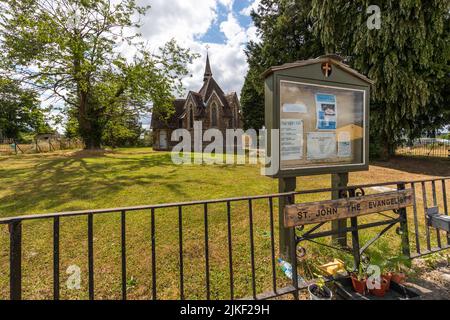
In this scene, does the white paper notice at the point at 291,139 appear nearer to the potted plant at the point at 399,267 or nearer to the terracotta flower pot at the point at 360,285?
the terracotta flower pot at the point at 360,285

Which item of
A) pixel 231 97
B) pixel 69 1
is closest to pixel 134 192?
pixel 69 1

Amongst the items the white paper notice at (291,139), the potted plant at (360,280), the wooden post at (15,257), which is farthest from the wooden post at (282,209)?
the wooden post at (15,257)

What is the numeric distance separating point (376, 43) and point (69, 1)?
19.3 metres

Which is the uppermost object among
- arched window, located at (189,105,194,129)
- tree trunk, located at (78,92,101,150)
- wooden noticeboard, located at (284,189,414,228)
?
arched window, located at (189,105,194,129)

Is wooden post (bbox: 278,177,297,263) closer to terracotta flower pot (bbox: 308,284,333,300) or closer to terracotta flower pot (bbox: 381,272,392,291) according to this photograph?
terracotta flower pot (bbox: 308,284,333,300)

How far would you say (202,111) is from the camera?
89.7ft

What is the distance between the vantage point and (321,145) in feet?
9.69

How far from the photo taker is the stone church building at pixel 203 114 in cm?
2727

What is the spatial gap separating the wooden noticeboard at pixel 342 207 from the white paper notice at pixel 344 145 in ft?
2.38

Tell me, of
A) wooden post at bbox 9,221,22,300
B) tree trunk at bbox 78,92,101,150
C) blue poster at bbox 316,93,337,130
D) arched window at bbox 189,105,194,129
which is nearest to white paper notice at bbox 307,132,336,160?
blue poster at bbox 316,93,337,130

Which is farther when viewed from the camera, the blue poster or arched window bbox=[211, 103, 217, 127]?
arched window bbox=[211, 103, 217, 127]

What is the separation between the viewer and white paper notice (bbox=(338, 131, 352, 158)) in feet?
10.1

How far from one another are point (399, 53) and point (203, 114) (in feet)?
64.5

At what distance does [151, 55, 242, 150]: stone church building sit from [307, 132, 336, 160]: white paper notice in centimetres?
2467
